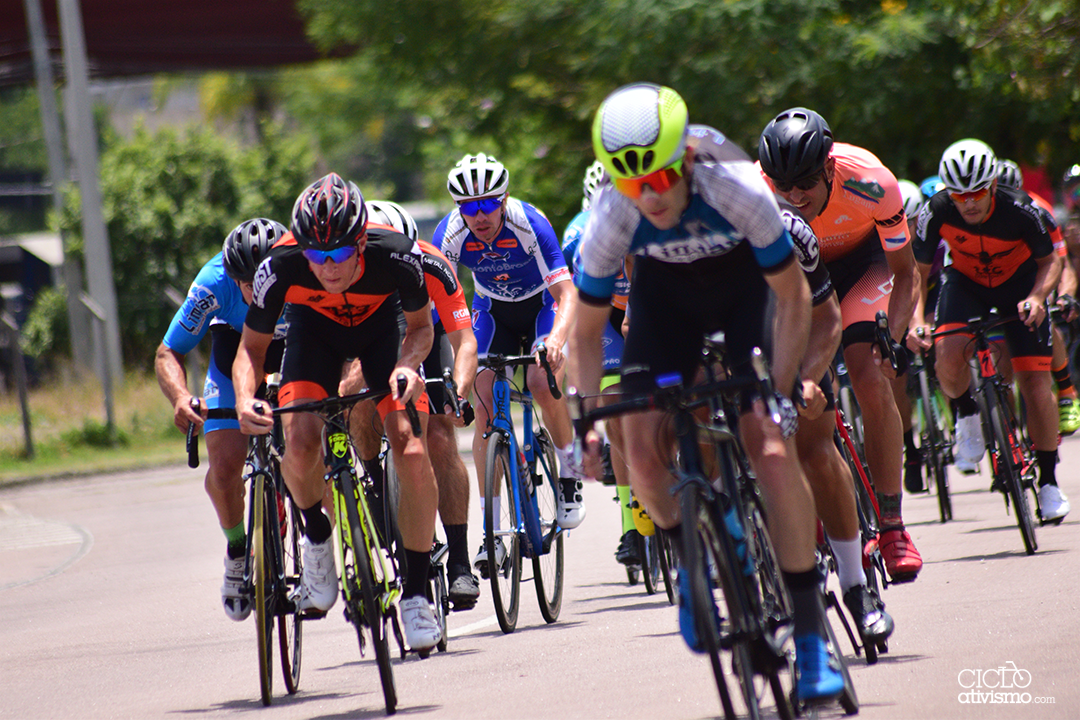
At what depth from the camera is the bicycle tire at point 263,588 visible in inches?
227

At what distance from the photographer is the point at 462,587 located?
275 inches

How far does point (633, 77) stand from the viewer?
60.1 ft

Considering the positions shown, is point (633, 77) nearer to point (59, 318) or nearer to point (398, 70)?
point (398, 70)

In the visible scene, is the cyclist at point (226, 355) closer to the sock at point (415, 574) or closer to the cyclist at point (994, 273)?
the sock at point (415, 574)

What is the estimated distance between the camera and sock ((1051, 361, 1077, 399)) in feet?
35.0

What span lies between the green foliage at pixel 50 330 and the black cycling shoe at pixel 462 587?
2148 cm

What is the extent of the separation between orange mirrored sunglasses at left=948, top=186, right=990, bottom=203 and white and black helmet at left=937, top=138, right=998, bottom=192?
0.05 meters

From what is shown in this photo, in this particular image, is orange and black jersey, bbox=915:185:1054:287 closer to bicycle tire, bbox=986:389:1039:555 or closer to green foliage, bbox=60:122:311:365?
bicycle tire, bbox=986:389:1039:555

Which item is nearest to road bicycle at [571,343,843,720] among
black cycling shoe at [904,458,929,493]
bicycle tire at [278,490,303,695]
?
bicycle tire at [278,490,303,695]

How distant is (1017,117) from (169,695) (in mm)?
14983

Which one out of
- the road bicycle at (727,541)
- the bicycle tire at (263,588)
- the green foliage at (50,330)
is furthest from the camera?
the green foliage at (50,330)

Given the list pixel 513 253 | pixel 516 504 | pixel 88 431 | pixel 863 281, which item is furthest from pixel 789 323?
pixel 88 431

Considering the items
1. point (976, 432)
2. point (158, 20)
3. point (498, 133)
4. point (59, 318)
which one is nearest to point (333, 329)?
point (976, 432)

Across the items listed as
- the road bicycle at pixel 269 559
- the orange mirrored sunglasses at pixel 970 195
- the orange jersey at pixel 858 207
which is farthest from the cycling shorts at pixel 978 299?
the road bicycle at pixel 269 559
